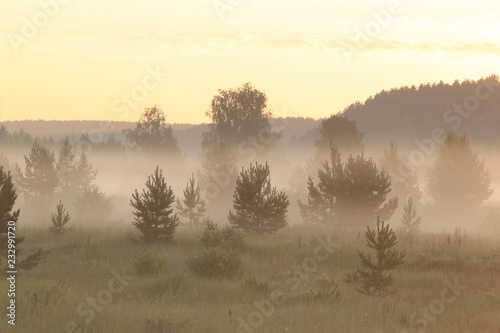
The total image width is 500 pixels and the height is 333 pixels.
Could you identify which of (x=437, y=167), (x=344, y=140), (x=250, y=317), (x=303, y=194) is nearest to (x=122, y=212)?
(x=303, y=194)

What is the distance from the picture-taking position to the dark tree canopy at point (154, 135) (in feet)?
263

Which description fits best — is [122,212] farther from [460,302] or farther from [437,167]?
[460,302]

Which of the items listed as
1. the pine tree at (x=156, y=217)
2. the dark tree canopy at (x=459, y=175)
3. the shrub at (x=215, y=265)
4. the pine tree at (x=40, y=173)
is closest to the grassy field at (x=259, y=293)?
the shrub at (x=215, y=265)

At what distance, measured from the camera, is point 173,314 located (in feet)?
35.1

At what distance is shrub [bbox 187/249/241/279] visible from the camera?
15.2 meters

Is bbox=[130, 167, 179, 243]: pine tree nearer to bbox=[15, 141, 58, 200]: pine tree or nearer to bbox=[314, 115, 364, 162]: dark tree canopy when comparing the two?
bbox=[314, 115, 364, 162]: dark tree canopy

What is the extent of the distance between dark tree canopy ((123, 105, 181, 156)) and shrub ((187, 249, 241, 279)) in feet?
215

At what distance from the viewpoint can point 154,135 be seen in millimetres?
80875

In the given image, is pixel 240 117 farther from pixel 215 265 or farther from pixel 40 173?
pixel 215 265

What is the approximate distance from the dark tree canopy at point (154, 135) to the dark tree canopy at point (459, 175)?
134 feet

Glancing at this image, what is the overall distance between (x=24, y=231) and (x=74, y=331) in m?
16.2

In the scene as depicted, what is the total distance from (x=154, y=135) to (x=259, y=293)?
69617mm

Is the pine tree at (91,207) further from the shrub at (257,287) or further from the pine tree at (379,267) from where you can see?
the pine tree at (379,267)

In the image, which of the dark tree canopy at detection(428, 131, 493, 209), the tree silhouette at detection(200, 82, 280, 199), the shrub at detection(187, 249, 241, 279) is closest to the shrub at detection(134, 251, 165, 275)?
the shrub at detection(187, 249, 241, 279)
